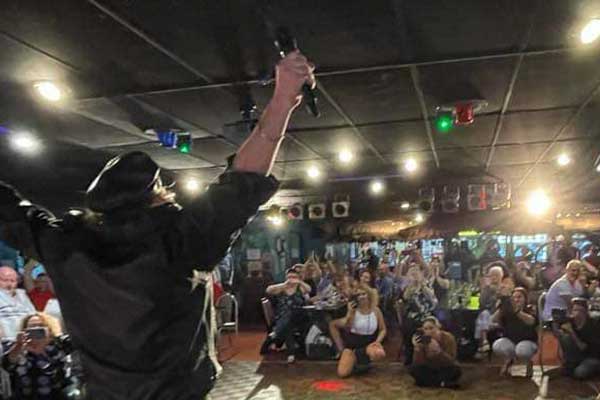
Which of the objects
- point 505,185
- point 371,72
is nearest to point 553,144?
point 505,185

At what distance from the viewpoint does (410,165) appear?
668 cm

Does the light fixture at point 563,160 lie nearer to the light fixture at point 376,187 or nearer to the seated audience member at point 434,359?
the light fixture at point 376,187

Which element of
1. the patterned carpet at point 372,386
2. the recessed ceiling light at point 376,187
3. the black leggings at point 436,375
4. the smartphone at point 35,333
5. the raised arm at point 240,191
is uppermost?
the recessed ceiling light at point 376,187

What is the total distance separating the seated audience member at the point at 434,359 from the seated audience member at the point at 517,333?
0.63m

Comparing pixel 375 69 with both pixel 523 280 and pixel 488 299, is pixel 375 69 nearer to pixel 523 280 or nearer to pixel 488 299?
pixel 488 299

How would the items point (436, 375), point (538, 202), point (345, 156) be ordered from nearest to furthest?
1. point (436, 375)
2. point (345, 156)
3. point (538, 202)

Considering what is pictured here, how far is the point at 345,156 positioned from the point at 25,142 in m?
3.33

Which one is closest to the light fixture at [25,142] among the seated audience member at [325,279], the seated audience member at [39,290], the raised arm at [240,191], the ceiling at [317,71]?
the ceiling at [317,71]

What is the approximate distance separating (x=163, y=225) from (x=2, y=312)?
4.05 metres

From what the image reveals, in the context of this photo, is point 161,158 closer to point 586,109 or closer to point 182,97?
point 182,97

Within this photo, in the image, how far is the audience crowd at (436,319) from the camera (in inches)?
212

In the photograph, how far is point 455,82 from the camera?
341 centimetres

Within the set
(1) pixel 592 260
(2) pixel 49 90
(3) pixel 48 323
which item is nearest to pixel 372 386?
(3) pixel 48 323

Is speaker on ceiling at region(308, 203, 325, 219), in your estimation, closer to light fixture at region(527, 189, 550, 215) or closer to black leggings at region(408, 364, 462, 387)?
light fixture at region(527, 189, 550, 215)
